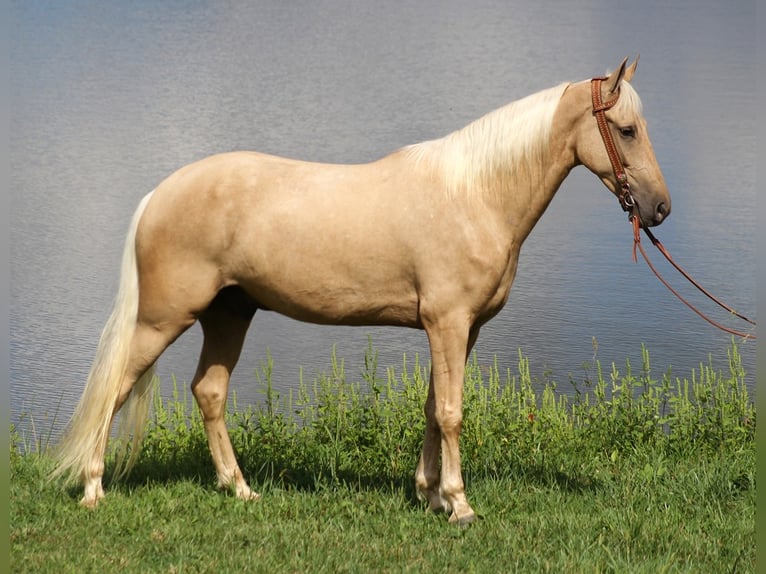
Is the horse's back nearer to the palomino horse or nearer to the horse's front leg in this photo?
the palomino horse

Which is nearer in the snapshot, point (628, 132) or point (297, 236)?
point (628, 132)

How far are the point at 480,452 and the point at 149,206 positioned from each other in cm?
263

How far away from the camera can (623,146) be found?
193 inches

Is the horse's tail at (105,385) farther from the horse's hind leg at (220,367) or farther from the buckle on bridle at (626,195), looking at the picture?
the buckle on bridle at (626,195)

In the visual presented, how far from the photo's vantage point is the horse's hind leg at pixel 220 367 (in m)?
5.59

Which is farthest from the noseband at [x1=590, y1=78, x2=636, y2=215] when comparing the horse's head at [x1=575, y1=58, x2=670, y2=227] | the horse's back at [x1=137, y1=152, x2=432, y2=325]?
the horse's back at [x1=137, y1=152, x2=432, y2=325]

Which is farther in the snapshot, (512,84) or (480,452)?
(512,84)

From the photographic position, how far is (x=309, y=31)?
20188mm

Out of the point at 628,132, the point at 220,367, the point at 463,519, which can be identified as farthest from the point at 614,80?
the point at 220,367

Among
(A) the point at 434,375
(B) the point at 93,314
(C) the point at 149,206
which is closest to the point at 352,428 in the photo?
(A) the point at 434,375

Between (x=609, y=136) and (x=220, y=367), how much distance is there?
261cm

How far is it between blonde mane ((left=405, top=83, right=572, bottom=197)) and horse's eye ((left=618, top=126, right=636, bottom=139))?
376 mm

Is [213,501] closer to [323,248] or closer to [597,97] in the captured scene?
[323,248]

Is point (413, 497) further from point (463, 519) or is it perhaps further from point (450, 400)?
point (450, 400)
